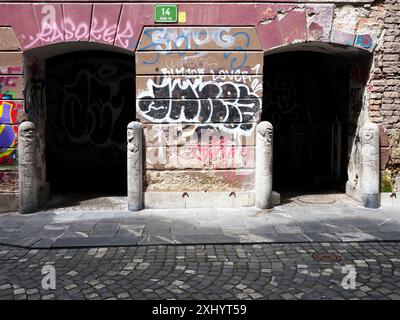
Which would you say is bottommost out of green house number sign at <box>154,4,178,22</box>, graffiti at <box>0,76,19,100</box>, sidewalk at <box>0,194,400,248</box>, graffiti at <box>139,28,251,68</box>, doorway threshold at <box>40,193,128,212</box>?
sidewalk at <box>0,194,400,248</box>

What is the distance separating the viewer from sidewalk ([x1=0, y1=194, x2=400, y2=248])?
6.28m

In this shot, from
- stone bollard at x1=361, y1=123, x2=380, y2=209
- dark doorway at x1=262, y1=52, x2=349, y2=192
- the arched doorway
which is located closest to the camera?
stone bollard at x1=361, y1=123, x2=380, y2=209

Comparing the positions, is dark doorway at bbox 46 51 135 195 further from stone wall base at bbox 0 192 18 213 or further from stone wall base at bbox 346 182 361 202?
stone wall base at bbox 346 182 361 202

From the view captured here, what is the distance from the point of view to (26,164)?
766 centimetres

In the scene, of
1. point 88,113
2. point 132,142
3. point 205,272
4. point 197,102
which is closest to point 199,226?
point 205,272

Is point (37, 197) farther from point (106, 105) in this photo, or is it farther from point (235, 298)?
point (235, 298)

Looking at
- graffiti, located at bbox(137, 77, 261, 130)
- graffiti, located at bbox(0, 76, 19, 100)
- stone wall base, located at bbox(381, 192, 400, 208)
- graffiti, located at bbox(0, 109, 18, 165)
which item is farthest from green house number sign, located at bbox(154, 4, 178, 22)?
stone wall base, located at bbox(381, 192, 400, 208)

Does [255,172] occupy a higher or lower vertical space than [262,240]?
higher

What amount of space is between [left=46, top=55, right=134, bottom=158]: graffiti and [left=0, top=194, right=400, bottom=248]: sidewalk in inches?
158

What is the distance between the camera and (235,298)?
4.34m

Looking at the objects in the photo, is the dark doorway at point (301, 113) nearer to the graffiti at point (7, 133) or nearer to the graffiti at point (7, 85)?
the graffiti at point (7, 133)

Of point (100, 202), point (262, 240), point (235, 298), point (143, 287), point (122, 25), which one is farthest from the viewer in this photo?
point (100, 202)

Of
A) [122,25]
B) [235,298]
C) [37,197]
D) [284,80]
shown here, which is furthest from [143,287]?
[284,80]

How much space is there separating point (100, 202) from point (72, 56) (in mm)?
4849
